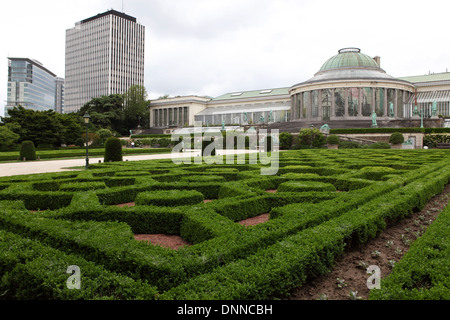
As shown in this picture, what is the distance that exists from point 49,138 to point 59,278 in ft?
118

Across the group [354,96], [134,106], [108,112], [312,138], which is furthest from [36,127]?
[354,96]

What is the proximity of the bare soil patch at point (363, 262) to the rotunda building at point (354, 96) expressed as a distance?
A: 48.1 meters

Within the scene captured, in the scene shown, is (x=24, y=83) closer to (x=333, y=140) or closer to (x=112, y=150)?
(x=333, y=140)

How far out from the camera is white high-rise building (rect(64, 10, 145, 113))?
104625 millimetres

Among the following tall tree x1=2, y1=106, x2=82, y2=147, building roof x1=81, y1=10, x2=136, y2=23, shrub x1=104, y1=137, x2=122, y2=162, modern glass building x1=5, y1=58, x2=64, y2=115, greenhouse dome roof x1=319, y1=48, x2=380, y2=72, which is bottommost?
shrub x1=104, y1=137, x2=122, y2=162

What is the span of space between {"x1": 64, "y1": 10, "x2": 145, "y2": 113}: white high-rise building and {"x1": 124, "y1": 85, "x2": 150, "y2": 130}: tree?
31.1 metres

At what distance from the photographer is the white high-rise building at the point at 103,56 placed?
104625 mm

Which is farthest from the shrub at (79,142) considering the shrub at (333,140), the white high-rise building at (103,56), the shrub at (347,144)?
the white high-rise building at (103,56)

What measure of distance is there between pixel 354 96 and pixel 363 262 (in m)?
51.3

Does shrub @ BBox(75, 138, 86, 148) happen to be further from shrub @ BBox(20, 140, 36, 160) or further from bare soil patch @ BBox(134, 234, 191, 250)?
bare soil patch @ BBox(134, 234, 191, 250)

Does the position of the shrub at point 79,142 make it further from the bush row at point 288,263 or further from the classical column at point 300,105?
the bush row at point 288,263

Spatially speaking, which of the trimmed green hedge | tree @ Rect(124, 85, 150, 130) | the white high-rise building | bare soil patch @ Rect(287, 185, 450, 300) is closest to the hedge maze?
the trimmed green hedge

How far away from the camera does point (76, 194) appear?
22.2 feet
